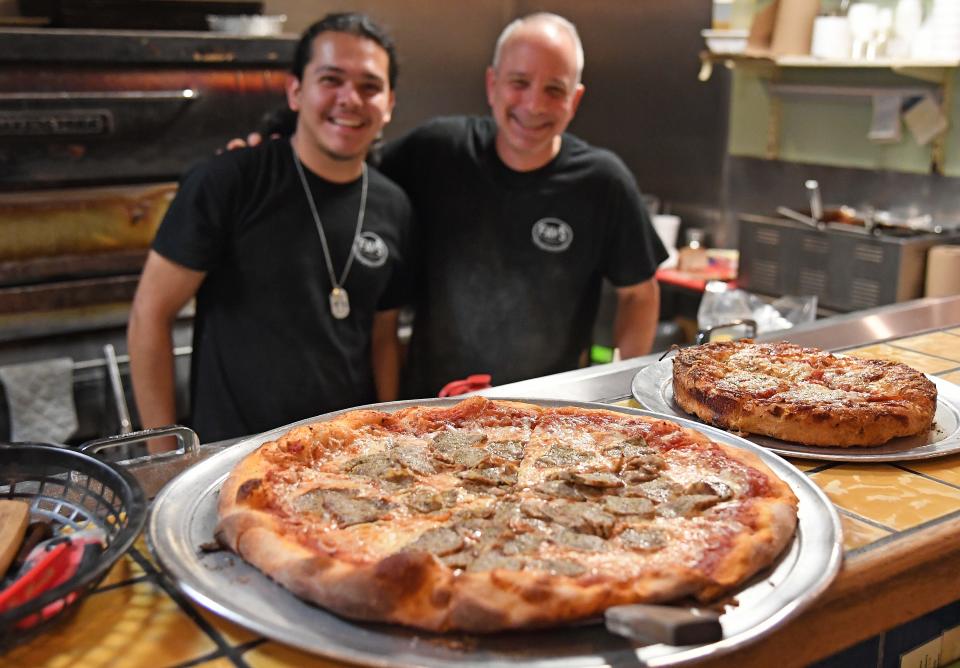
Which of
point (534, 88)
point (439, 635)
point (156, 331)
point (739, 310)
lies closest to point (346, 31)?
point (534, 88)

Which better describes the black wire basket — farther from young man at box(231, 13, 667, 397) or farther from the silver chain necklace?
young man at box(231, 13, 667, 397)

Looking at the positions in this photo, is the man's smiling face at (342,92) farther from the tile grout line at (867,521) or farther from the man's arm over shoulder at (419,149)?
the tile grout line at (867,521)

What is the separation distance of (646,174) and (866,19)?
1550 millimetres

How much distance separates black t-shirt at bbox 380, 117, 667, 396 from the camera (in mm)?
2900

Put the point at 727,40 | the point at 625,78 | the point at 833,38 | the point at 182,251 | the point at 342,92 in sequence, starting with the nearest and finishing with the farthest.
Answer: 1. the point at 182,251
2. the point at 342,92
3. the point at 833,38
4. the point at 727,40
5. the point at 625,78

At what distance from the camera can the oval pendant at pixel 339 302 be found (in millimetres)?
2709

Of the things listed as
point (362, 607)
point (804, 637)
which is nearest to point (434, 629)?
point (362, 607)

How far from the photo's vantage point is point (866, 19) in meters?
4.10

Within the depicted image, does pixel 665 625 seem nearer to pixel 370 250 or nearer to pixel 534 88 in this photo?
pixel 370 250

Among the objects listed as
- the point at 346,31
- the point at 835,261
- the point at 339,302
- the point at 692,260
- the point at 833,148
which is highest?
the point at 346,31

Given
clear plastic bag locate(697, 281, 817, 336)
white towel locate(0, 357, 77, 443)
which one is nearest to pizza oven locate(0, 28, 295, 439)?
white towel locate(0, 357, 77, 443)

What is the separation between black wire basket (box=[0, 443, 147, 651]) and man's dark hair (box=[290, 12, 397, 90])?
1735mm

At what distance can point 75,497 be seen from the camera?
1164mm

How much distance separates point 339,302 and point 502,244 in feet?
1.73
